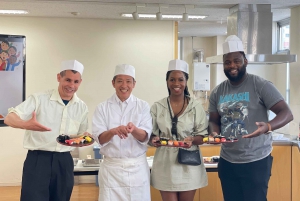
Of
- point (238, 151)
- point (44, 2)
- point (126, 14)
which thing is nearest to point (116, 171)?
point (238, 151)

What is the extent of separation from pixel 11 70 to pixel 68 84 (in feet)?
3.31

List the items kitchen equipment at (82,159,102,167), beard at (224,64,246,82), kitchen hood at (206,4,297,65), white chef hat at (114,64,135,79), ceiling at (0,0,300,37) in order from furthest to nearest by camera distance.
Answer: kitchen hood at (206,4,297,65) → ceiling at (0,0,300,37) → kitchen equipment at (82,159,102,167) → white chef hat at (114,64,135,79) → beard at (224,64,246,82)

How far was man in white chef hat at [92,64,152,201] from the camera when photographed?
238cm

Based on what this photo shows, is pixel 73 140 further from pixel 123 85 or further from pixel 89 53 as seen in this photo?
pixel 89 53

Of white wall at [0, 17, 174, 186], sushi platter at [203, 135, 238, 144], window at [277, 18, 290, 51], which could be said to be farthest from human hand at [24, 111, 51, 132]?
window at [277, 18, 290, 51]

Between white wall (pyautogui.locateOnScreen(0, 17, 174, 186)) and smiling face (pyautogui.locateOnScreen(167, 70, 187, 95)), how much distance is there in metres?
3.31

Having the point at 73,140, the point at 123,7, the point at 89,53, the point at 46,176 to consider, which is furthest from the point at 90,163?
the point at 89,53

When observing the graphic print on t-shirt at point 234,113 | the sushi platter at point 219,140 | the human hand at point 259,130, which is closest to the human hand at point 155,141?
the sushi platter at point 219,140

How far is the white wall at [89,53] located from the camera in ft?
18.3

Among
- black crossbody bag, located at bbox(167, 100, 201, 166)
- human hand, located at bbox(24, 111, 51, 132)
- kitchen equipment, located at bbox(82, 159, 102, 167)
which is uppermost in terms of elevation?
human hand, located at bbox(24, 111, 51, 132)

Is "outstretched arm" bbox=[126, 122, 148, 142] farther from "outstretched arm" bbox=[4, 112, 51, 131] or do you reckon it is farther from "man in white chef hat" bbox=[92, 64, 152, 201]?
"outstretched arm" bbox=[4, 112, 51, 131]

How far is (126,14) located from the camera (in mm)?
5297

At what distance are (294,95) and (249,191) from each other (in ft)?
9.91

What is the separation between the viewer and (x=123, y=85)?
2424 millimetres
